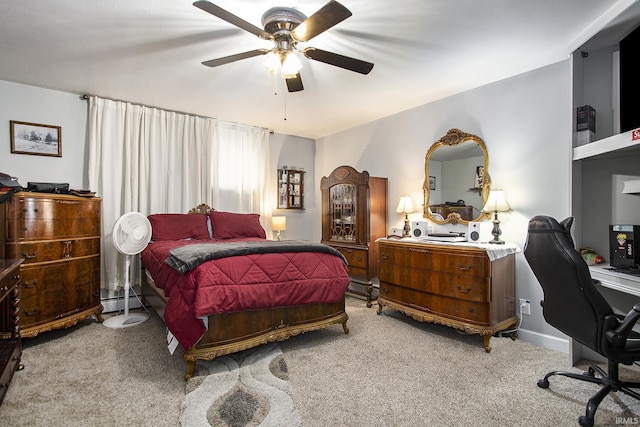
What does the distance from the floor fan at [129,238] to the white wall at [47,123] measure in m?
0.96

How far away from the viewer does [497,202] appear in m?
2.90

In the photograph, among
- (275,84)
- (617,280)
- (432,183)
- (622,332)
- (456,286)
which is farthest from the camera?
(432,183)

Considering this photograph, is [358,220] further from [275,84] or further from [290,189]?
[275,84]

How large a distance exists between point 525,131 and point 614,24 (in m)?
0.92

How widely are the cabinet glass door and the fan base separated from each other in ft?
8.03

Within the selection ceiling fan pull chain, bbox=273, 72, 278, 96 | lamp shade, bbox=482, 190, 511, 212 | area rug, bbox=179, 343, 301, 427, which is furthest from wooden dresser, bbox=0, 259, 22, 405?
lamp shade, bbox=482, 190, 511, 212

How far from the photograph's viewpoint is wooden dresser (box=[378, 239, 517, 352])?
260 cm

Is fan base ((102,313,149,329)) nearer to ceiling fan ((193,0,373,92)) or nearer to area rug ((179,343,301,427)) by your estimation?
area rug ((179,343,301,427))

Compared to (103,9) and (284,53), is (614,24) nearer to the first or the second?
(284,53)

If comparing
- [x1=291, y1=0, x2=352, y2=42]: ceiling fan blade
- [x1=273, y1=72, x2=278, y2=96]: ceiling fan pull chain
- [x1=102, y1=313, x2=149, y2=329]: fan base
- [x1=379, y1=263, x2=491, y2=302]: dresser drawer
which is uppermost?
[x1=273, y1=72, x2=278, y2=96]: ceiling fan pull chain

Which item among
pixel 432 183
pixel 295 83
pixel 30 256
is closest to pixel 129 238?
pixel 30 256

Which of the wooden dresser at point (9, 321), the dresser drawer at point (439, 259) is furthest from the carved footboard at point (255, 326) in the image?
the wooden dresser at point (9, 321)

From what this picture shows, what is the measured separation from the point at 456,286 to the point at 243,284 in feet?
5.91

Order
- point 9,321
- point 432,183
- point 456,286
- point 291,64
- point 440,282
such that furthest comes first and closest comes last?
point 432,183, point 440,282, point 456,286, point 9,321, point 291,64
